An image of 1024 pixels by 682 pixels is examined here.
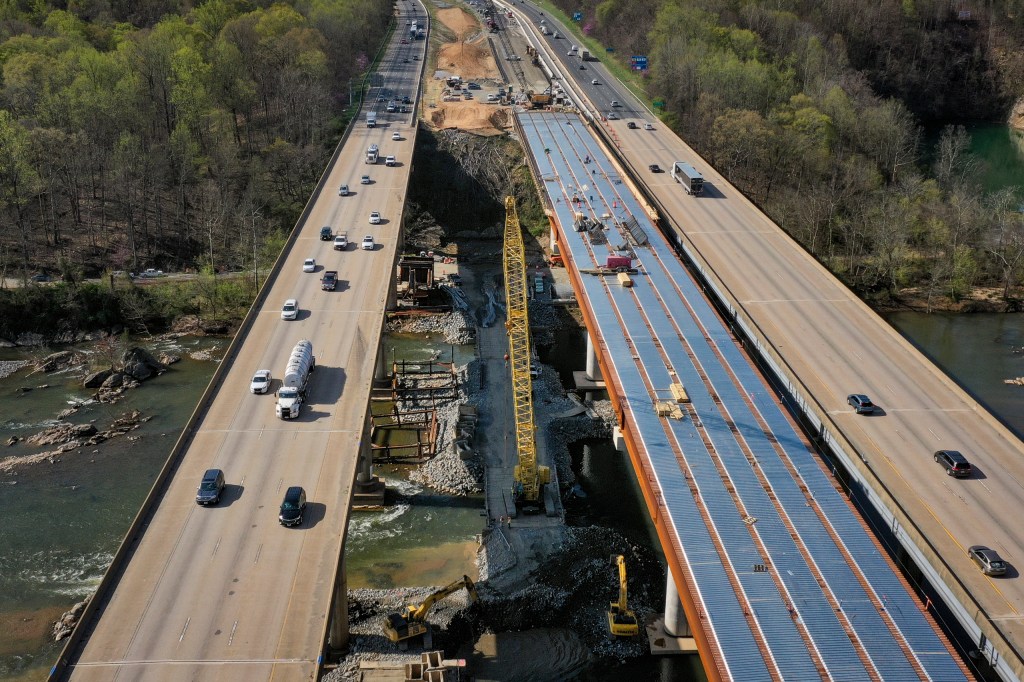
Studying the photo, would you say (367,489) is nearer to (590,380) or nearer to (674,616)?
(674,616)

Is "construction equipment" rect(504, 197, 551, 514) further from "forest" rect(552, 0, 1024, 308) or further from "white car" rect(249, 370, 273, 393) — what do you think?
"forest" rect(552, 0, 1024, 308)

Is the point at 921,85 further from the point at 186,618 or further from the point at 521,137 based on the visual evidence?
the point at 186,618

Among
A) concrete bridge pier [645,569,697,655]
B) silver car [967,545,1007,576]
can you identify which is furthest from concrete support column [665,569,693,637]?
silver car [967,545,1007,576]

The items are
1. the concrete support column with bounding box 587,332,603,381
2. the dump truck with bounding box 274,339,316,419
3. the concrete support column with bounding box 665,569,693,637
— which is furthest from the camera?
the concrete support column with bounding box 587,332,603,381

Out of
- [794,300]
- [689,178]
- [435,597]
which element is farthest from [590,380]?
[435,597]

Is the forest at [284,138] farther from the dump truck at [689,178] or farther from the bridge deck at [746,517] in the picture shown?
the bridge deck at [746,517]
